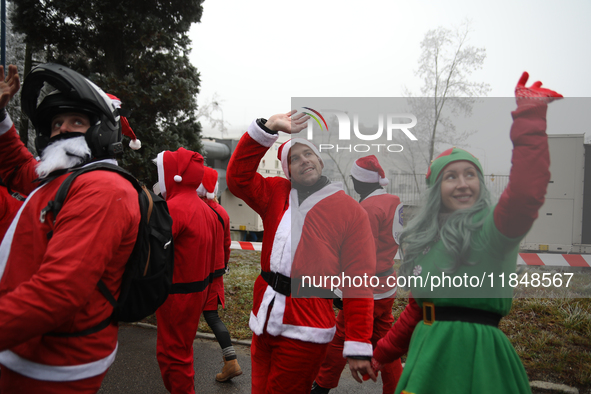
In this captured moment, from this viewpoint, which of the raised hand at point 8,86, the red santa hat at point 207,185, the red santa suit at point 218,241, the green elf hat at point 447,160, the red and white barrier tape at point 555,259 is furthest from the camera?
the red santa hat at point 207,185

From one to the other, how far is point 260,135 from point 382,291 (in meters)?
1.95

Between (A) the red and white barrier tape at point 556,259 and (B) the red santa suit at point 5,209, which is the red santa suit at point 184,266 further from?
(A) the red and white barrier tape at point 556,259

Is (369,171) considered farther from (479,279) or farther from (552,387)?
(552,387)

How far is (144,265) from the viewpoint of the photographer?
1.81 metres

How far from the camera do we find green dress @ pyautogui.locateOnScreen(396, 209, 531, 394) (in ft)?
5.06

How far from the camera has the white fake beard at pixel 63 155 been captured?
1.66 metres

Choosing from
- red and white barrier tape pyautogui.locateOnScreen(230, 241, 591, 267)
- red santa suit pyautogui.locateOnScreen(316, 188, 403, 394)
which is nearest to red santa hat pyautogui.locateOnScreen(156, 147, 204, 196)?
red santa suit pyautogui.locateOnScreen(316, 188, 403, 394)

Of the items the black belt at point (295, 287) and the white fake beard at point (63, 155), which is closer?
the white fake beard at point (63, 155)

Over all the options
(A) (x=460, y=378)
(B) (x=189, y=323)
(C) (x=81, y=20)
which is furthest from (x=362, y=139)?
(C) (x=81, y=20)

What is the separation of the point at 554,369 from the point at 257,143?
393cm

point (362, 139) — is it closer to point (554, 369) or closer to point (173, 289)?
point (173, 289)

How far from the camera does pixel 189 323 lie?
3.04m

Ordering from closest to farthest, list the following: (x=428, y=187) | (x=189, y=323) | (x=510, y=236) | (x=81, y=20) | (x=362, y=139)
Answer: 1. (x=510, y=236)
2. (x=428, y=187)
3. (x=362, y=139)
4. (x=189, y=323)
5. (x=81, y=20)

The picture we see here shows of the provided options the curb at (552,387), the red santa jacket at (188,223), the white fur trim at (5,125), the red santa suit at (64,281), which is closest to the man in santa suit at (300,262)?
the red santa suit at (64,281)
